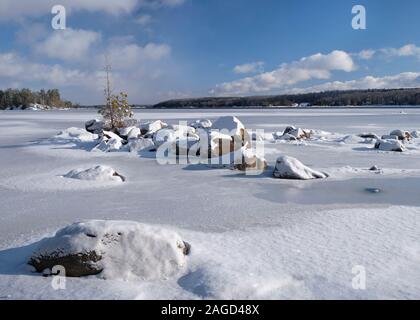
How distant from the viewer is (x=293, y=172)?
8.45 m

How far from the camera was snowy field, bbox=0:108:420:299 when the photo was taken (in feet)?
11.4

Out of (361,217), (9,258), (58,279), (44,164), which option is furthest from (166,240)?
(44,164)

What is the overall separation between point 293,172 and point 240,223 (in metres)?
3.50

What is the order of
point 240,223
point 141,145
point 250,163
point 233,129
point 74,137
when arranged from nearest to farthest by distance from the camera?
point 240,223 → point 250,163 → point 141,145 → point 233,129 → point 74,137

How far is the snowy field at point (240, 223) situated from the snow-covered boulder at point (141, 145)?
2469 mm

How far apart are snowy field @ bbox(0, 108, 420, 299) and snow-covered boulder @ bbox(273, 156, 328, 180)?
27cm

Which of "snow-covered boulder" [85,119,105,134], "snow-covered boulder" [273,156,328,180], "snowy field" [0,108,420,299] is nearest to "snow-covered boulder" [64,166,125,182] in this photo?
"snowy field" [0,108,420,299]

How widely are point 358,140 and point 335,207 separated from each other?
36.9ft

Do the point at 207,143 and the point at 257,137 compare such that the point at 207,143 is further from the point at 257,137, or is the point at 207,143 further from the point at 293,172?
the point at 257,137

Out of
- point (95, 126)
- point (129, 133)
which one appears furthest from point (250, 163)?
point (95, 126)

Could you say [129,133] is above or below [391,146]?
above

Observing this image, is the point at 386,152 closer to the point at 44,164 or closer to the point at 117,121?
the point at 44,164

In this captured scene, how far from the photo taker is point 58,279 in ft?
11.8

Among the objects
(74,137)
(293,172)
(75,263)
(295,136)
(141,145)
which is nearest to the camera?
(75,263)
